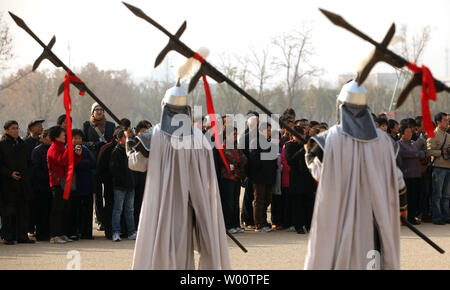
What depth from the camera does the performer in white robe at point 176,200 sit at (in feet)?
21.5

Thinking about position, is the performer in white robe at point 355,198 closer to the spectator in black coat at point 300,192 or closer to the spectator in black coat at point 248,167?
the spectator in black coat at point 300,192

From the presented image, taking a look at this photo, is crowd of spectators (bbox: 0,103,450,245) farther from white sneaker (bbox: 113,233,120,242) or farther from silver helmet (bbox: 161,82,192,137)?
silver helmet (bbox: 161,82,192,137)

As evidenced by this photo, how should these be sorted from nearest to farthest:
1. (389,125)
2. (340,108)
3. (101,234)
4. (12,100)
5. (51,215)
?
(340,108) → (51,215) → (101,234) → (389,125) → (12,100)

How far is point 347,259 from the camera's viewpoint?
595 cm

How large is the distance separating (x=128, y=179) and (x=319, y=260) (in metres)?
5.29

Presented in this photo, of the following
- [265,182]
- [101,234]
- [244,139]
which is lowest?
[101,234]

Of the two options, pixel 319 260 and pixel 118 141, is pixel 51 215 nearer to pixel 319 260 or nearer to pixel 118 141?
pixel 118 141

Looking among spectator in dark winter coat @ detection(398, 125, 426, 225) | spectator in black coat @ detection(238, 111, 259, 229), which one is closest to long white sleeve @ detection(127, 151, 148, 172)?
spectator in black coat @ detection(238, 111, 259, 229)

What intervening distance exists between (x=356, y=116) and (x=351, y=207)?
0.87m

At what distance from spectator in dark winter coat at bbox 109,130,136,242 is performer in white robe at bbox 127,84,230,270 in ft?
12.3

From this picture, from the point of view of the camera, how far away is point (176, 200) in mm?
6801

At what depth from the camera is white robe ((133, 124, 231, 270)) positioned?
655 cm

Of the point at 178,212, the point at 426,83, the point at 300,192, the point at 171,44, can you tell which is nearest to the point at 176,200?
the point at 178,212
